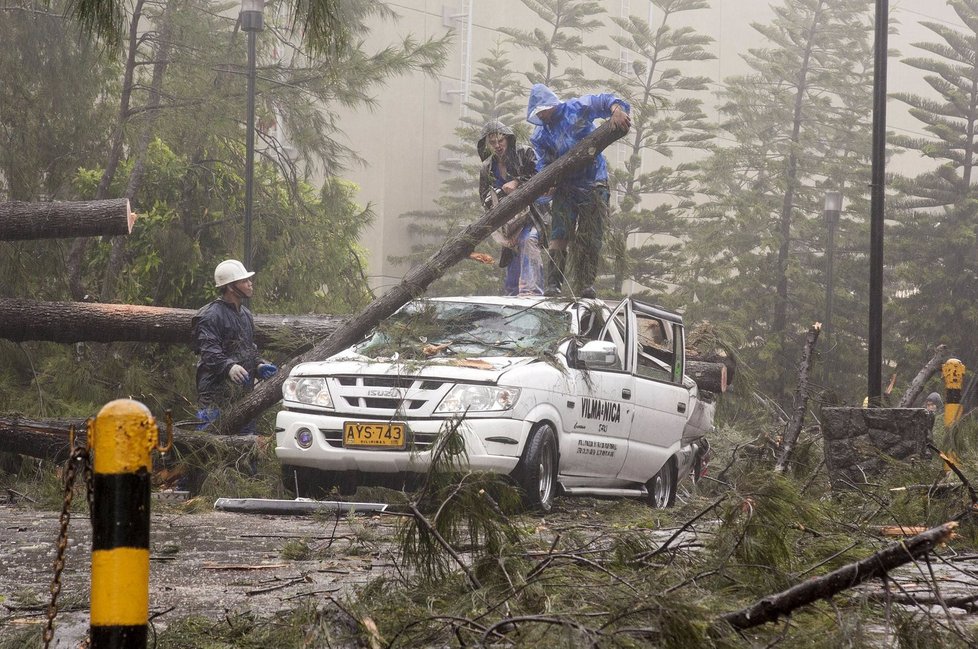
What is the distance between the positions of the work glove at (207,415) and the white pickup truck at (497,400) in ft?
4.85

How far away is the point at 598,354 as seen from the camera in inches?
391

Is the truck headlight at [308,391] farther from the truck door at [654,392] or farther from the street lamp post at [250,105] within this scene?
the street lamp post at [250,105]

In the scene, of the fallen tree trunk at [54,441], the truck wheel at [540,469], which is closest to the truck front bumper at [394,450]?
the truck wheel at [540,469]

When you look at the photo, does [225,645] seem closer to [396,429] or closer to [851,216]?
[396,429]

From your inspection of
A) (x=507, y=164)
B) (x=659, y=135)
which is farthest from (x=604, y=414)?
(x=659, y=135)

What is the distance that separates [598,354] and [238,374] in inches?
112

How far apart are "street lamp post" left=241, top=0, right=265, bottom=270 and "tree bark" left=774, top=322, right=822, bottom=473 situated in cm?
703

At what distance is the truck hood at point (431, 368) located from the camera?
9.34 metres

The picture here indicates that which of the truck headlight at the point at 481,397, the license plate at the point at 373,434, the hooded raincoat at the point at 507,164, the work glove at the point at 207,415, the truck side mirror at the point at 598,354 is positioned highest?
the hooded raincoat at the point at 507,164

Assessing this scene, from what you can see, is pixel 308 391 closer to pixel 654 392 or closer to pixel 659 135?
pixel 654 392

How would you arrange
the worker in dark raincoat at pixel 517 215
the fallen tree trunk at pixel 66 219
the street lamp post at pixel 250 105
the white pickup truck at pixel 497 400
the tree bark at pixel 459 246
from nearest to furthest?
the white pickup truck at pixel 497 400 → the fallen tree trunk at pixel 66 219 → the tree bark at pixel 459 246 → the worker in dark raincoat at pixel 517 215 → the street lamp post at pixel 250 105

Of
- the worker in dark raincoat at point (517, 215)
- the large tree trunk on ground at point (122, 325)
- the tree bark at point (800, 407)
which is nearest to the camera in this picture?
the tree bark at point (800, 407)

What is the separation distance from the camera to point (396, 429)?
9195 millimetres

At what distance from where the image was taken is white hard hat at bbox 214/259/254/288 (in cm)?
1148
